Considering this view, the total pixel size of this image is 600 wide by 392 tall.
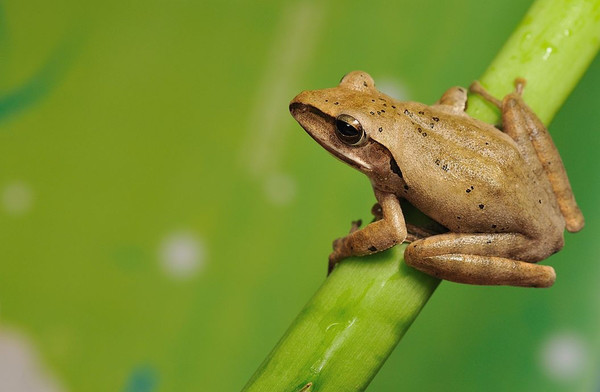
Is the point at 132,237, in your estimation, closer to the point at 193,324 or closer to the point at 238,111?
the point at 193,324

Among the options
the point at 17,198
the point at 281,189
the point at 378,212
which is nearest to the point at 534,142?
the point at 378,212

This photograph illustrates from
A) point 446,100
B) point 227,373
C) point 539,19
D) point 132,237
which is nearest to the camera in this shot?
point 539,19

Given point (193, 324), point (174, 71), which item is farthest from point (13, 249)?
point (174, 71)

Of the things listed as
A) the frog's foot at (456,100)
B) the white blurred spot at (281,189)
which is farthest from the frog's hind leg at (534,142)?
the white blurred spot at (281,189)

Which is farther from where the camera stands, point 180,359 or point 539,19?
point 180,359

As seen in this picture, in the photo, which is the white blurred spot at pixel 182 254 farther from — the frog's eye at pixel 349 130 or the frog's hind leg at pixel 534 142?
the frog's hind leg at pixel 534 142

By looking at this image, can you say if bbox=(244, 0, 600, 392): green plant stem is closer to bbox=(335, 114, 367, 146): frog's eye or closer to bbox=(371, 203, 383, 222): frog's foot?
bbox=(371, 203, 383, 222): frog's foot

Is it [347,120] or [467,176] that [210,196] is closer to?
[347,120]
